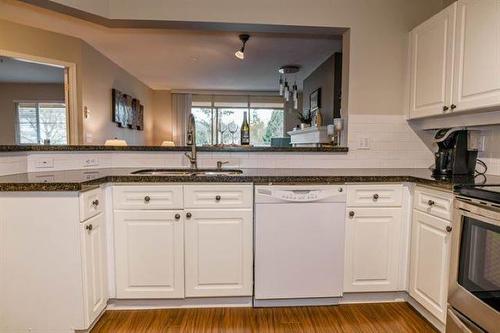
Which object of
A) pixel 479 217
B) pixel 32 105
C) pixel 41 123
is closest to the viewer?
pixel 479 217

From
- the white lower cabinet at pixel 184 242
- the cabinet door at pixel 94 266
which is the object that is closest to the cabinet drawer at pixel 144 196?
the white lower cabinet at pixel 184 242

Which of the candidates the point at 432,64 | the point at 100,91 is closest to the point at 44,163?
the point at 432,64

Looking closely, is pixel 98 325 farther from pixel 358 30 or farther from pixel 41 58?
pixel 41 58

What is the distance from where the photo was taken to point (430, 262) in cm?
181

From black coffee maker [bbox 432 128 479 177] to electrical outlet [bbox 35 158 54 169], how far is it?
103 inches

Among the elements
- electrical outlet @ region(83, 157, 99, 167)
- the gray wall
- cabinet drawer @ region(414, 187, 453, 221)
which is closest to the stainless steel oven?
cabinet drawer @ region(414, 187, 453, 221)

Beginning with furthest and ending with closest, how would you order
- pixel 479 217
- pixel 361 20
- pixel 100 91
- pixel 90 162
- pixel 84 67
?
pixel 100 91 → pixel 84 67 → pixel 361 20 → pixel 90 162 → pixel 479 217

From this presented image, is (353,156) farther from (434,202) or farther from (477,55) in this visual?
(477,55)

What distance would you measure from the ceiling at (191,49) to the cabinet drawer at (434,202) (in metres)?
1.63

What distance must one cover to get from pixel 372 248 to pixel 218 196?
1.06 metres

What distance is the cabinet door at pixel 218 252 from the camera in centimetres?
192

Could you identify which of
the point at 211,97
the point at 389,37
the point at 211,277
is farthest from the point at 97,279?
the point at 211,97

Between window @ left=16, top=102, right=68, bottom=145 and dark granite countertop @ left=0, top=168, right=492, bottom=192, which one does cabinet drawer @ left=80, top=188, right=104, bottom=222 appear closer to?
dark granite countertop @ left=0, top=168, right=492, bottom=192

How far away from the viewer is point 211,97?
27.8 ft
